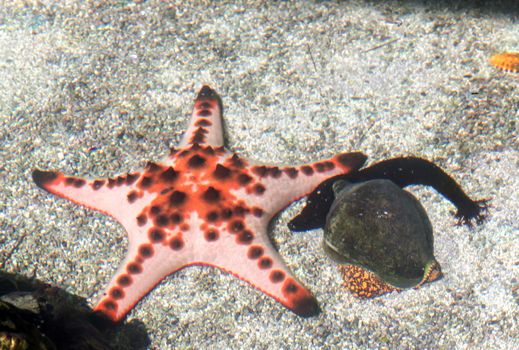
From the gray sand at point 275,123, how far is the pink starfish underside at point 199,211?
14 centimetres

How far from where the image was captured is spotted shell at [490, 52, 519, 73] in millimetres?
4531

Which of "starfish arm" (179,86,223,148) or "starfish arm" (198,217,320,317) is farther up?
"starfish arm" (179,86,223,148)

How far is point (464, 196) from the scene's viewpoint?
3.88 m

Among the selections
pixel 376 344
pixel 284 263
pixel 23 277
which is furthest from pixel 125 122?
pixel 376 344

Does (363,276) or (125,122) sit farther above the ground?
(125,122)

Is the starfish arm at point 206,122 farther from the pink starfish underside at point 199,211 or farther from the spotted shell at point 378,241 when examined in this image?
the spotted shell at point 378,241

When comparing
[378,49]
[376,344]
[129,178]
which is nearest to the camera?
Result: [376,344]

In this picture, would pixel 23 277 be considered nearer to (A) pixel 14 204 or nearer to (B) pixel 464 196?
(A) pixel 14 204

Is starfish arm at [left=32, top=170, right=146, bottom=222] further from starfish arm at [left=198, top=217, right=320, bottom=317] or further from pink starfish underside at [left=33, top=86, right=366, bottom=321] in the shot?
starfish arm at [left=198, top=217, right=320, bottom=317]

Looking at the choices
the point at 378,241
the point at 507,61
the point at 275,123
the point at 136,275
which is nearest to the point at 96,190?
the point at 136,275

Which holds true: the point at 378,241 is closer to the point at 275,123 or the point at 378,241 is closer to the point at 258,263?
the point at 258,263

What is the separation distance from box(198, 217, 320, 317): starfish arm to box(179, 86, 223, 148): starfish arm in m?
0.82

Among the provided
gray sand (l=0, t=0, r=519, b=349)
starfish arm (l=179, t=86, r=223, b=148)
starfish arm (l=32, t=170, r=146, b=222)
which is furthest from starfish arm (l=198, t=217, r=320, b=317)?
starfish arm (l=179, t=86, r=223, b=148)

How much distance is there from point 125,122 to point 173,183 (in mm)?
993
